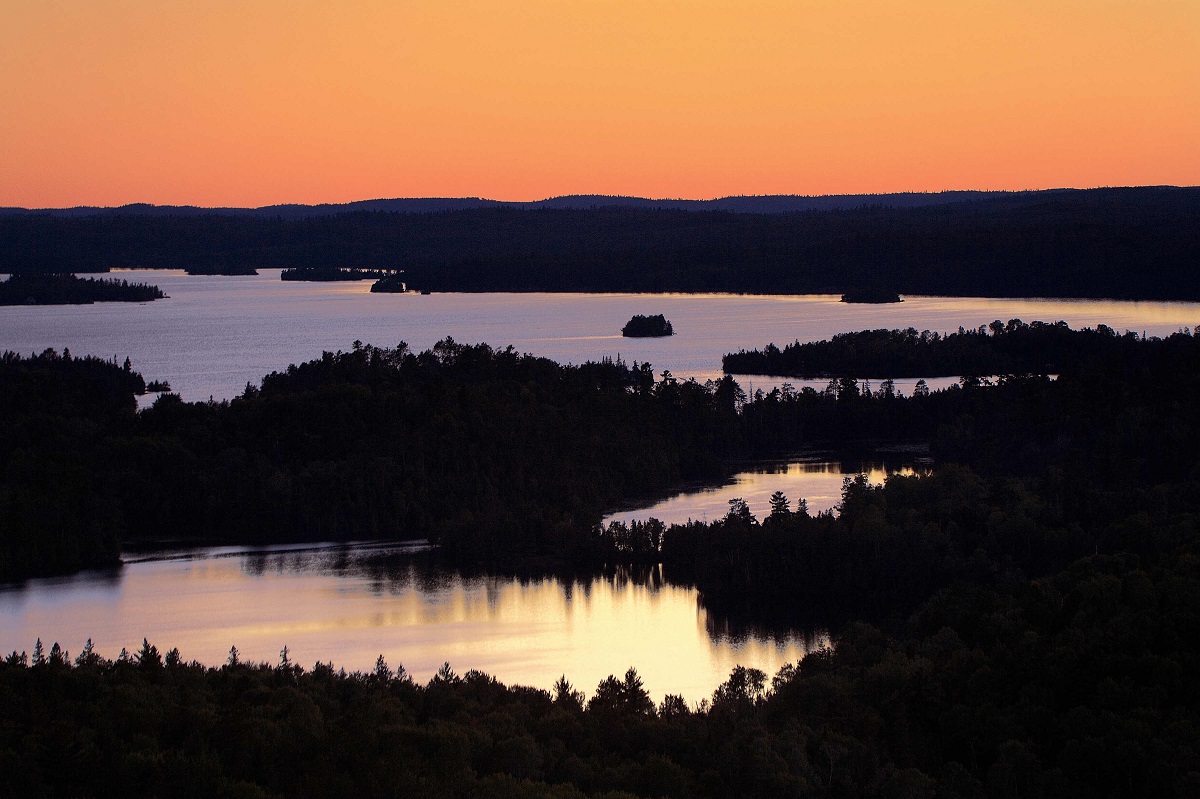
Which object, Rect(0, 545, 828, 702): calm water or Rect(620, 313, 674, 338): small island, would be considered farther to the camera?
Rect(620, 313, 674, 338): small island

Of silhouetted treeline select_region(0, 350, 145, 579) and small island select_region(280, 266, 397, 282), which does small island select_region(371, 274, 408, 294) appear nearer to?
small island select_region(280, 266, 397, 282)

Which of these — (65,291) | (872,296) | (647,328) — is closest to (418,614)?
(647,328)

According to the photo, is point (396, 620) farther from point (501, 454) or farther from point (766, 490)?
point (766, 490)

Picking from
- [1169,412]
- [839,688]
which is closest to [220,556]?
[839,688]

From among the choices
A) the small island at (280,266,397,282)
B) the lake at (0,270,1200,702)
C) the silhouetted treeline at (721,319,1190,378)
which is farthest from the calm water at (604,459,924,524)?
the small island at (280,266,397,282)

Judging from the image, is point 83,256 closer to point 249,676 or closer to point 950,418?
point 950,418

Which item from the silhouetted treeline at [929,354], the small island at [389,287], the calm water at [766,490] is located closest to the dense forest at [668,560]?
the calm water at [766,490]
